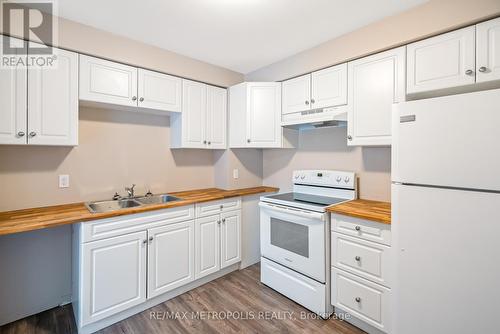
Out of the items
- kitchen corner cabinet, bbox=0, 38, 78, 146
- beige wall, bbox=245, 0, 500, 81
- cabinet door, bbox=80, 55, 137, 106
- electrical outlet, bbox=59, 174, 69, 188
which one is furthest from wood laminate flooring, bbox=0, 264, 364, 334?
beige wall, bbox=245, 0, 500, 81

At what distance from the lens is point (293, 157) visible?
10.1ft

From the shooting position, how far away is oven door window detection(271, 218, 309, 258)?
2.19 m

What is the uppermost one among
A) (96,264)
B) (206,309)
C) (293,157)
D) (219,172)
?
(293,157)

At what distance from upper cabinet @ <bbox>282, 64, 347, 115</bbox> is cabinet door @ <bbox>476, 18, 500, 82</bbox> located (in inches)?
35.6

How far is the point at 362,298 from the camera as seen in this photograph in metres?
1.87

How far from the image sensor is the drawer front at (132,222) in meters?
1.84

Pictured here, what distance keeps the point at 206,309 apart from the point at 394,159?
198 centimetres

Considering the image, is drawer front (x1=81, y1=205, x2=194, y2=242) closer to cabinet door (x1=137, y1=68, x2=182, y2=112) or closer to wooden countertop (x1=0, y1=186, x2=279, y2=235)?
wooden countertop (x1=0, y1=186, x2=279, y2=235)

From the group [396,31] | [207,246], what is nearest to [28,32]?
[207,246]

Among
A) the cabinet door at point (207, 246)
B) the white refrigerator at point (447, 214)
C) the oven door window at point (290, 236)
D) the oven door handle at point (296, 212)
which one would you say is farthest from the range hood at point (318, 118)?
the cabinet door at point (207, 246)

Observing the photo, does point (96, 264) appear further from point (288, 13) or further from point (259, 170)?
point (288, 13)

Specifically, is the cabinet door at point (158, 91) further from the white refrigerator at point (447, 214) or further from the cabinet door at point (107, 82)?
the white refrigerator at point (447, 214)

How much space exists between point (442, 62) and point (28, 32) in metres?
2.99

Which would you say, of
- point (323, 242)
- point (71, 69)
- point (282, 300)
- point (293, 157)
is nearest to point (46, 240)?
point (71, 69)
